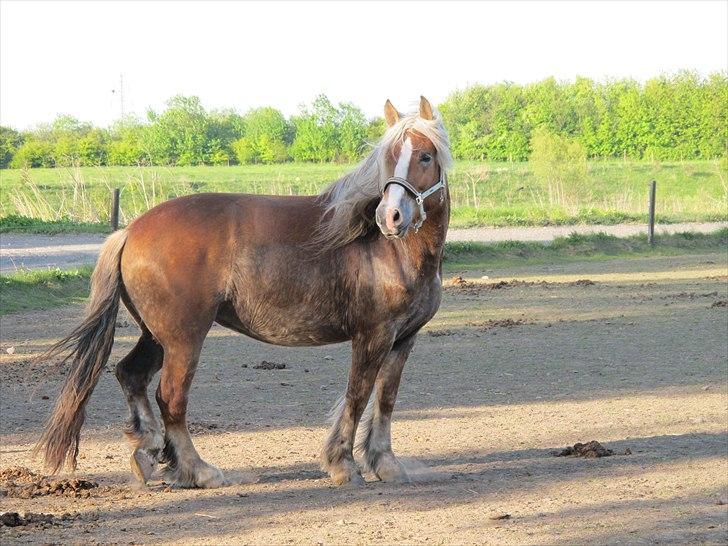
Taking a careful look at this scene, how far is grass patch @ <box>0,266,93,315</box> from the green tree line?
48.3 metres

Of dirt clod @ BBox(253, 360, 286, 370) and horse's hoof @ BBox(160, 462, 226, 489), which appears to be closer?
horse's hoof @ BBox(160, 462, 226, 489)

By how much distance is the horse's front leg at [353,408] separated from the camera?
249 inches

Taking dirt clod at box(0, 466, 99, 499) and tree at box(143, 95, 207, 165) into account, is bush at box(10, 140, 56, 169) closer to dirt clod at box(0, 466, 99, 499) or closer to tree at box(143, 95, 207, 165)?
tree at box(143, 95, 207, 165)

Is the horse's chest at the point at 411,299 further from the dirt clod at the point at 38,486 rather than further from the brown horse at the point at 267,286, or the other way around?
the dirt clod at the point at 38,486

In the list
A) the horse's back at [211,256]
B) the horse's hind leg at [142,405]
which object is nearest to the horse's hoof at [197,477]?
the horse's hind leg at [142,405]

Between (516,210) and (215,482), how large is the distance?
2877cm

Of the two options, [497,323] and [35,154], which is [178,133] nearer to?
[35,154]

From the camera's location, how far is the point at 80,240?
933 inches

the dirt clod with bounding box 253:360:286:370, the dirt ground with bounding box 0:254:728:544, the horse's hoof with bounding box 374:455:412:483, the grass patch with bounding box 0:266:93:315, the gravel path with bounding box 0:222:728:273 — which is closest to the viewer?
the dirt ground with bounding box 0:254:728:544

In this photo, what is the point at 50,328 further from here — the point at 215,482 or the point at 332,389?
the point at 215,482

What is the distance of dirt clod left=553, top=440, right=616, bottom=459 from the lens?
23.7 ft

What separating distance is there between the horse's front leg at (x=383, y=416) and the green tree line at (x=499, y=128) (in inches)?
2290

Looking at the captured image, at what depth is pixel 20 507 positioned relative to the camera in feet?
19.2

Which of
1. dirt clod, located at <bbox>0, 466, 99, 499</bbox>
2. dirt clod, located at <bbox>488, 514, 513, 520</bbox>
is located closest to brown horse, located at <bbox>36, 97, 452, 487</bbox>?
dirt clod, located at <bbox>0, 466, 99, 499</bbox>
